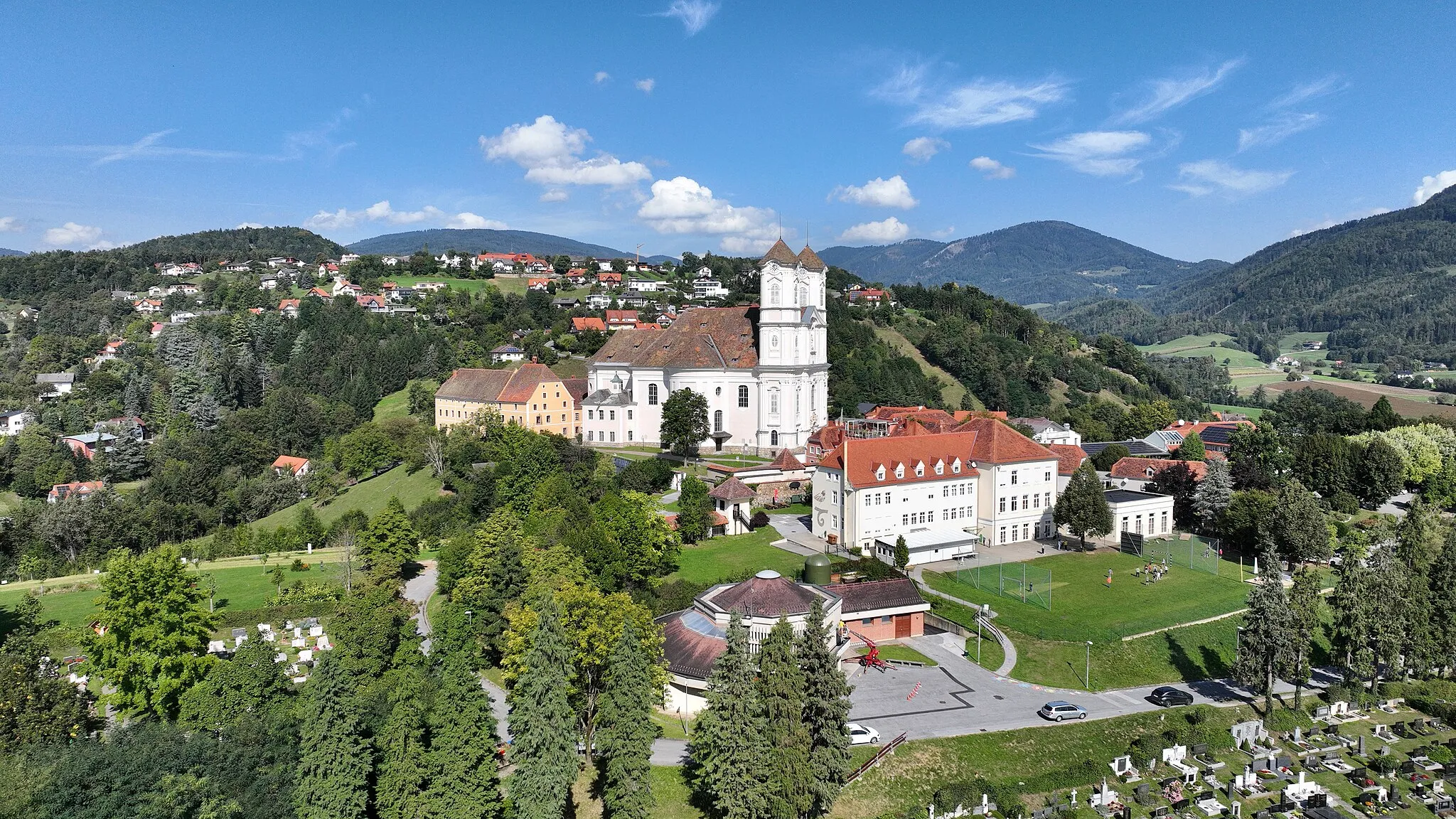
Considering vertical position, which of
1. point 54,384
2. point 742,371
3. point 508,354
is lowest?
point 54,384

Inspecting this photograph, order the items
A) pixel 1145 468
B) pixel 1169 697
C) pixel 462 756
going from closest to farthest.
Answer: pixel 462 756 < pixel 1169 697 < pixel 1145 468

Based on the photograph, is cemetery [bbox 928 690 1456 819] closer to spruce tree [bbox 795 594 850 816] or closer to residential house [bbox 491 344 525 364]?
spruce tree [bbox 795 594 850 816]

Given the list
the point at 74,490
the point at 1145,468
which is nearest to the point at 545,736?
the point at 1145,468

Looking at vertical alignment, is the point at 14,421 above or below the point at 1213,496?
above

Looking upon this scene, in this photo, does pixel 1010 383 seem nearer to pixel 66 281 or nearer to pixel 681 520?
pixel 681 520

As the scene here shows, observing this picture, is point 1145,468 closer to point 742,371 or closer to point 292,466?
point 742,371

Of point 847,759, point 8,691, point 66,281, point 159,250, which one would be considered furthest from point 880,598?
point 159,250

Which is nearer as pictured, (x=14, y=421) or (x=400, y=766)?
(x=400, y=766)
